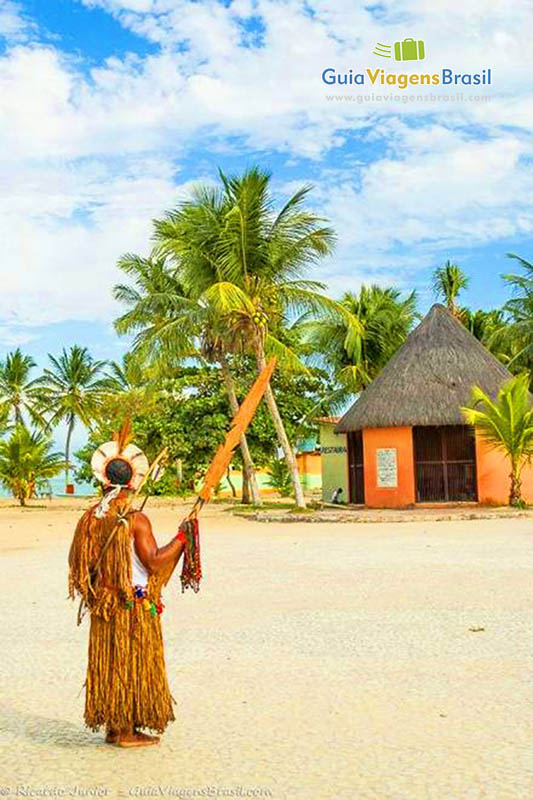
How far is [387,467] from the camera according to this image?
24.7m

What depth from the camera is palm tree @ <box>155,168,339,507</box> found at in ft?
73.2

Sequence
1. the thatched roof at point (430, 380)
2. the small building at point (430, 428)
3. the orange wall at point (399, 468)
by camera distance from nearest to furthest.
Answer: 1. the small building at point (430, 428)
2. the thatched roof at point (430, 380)
3. the orange wall at point (399, 468)

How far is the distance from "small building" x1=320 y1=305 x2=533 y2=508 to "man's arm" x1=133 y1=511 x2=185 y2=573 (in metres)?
19.7

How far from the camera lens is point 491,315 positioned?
131 feet

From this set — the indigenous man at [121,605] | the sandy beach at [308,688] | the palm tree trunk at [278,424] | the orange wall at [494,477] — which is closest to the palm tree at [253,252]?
the palm tree trunk at [278,424]

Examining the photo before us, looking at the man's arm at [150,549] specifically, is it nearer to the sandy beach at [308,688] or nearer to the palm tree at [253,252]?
the sandy beach at [308,688]

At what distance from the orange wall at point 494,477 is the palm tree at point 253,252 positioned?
473 centimetres

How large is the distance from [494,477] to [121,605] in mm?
20569

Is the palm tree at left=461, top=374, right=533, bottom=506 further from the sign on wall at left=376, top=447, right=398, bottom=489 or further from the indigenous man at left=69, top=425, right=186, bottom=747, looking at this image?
the indigenous man at left=69, top=425, right=186, bottom=747

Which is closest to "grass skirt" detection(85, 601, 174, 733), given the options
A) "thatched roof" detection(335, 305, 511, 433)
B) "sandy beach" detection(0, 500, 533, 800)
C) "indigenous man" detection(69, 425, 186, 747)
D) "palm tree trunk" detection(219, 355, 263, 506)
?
"indigenous man" detection(69, 425, 186, 747)

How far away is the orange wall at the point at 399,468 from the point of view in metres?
24.5

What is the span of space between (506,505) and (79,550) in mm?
20404

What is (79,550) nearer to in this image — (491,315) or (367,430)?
(367,430)

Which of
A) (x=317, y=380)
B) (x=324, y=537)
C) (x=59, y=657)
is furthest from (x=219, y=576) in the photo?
(x=317, y=380)
